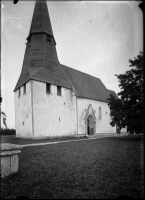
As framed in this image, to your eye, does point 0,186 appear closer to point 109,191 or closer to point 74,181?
point 74,181

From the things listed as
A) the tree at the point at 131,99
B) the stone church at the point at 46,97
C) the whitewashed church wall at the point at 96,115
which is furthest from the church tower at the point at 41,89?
the tree at the point at 131,99

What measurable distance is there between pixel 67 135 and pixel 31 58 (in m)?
11.0

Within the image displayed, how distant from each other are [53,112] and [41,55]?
7605mm

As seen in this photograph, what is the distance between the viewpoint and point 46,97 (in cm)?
1756

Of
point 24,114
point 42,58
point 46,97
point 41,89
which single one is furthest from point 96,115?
point 42,58

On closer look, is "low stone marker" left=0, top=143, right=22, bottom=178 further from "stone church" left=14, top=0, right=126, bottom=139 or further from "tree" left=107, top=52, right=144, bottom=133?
"stone church" left=14, top=0, right=126, bottom=139

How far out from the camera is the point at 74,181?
3648mm

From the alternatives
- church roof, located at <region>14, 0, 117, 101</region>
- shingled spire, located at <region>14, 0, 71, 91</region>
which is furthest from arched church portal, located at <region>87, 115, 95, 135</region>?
shingled spire, located at <region>14, 0, 71, 91</region>

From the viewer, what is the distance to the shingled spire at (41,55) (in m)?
18.0

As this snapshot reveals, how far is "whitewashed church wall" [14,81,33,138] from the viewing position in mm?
16656

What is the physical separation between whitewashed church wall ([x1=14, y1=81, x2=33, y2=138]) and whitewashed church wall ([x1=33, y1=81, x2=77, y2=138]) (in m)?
0.78

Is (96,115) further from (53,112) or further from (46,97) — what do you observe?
(46,97)

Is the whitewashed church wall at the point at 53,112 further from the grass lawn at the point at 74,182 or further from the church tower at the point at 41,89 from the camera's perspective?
the grass lawn at the point at 74,182

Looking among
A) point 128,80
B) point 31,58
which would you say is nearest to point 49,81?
point 31,58
